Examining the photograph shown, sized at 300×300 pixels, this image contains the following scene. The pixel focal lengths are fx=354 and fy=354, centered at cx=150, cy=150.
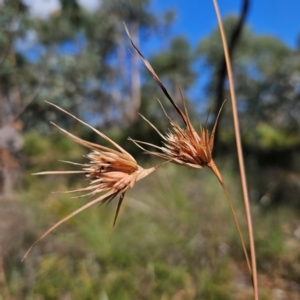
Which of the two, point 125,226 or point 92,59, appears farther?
point 92,59

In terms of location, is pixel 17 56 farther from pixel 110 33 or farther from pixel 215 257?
pixel 110 33

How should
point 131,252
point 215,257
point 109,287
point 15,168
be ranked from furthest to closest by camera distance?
point 15,168, point 215,257, point 131,252, point 109,287

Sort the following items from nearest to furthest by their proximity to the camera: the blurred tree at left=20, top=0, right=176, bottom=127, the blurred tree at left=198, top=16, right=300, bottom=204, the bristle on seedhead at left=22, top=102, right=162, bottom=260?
the bristle on seedhead at left=22, top=102, right=162, bottom=260 < the blurred tree at left=20, top=0, right=176, bottom=127 < the blurred tree at left=198, top=16, right=300, bottom=204

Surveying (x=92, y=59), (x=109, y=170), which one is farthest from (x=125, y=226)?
(x=92, y=59)

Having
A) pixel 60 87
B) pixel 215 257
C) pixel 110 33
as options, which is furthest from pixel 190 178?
pixel 110 33

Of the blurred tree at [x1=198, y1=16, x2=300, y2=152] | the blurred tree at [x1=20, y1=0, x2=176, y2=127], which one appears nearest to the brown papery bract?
the blurred tree at [x1=20, y1=0, x2=176, y2=127]

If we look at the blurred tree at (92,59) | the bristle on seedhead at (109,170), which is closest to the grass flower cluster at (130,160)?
the bristle on seedhead at (109,170)

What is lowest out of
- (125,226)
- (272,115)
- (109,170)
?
(125,226)

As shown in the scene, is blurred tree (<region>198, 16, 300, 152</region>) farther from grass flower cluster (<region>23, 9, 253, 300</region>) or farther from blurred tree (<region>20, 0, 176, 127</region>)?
grass flower cluster (<region>23, 9, 253, 300</region>)

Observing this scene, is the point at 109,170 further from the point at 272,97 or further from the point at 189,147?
the point at 272,97

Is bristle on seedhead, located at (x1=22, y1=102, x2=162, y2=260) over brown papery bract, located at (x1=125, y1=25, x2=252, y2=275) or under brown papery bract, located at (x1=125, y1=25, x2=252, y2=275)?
under

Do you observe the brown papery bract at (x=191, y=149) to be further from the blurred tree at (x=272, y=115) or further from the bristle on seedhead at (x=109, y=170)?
the blurred tree at (x=272, y=115)
